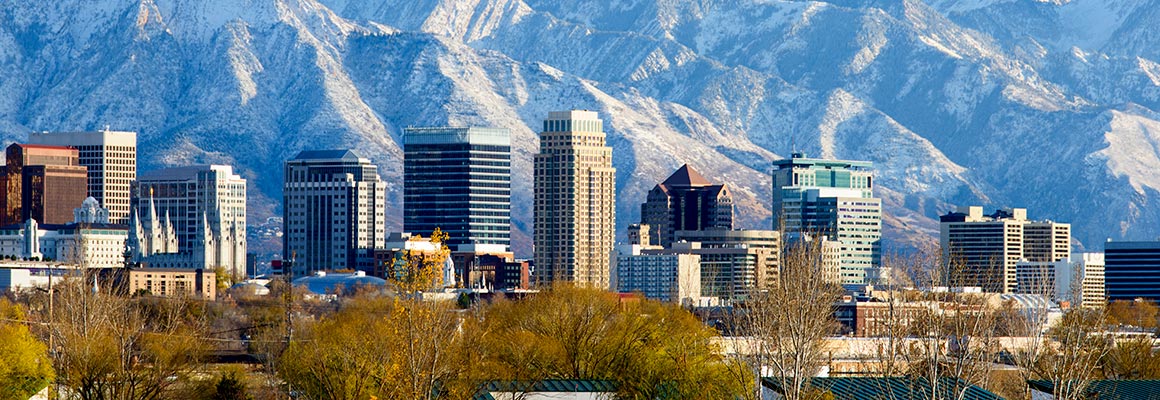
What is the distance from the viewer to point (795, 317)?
10438 cm

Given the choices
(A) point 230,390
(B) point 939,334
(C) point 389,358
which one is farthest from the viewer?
(A) point 230,390

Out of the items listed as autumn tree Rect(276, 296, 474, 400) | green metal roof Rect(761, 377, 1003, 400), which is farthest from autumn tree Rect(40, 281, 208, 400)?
green metal roof Rect(761, 377, 1003, 400)

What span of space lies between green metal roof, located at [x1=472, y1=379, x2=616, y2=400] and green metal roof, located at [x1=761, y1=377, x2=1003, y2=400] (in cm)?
1416

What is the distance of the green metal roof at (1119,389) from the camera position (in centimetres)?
11344

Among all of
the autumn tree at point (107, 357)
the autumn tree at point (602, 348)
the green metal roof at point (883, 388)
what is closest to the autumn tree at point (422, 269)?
the green metal roof at point (883, 388)

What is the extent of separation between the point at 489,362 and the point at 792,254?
31111 millimetres

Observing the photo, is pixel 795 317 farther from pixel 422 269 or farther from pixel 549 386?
pixel 549 386

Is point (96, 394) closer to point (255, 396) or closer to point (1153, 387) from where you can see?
point (255, 396)

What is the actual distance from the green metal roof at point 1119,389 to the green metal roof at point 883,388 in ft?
9.19

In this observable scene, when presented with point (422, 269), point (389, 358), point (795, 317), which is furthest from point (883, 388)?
point (422, 269)

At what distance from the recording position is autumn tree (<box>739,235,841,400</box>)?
336 ft

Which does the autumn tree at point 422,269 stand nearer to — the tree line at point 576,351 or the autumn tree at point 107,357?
the tree line at point 576,351

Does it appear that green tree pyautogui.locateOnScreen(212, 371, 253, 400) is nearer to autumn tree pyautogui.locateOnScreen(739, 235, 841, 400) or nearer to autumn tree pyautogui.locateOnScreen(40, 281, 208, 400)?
autumn tree pyautogui.locateOnScreen(40, 281, 208, 400)

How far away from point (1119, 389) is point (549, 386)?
2894 centimetres
